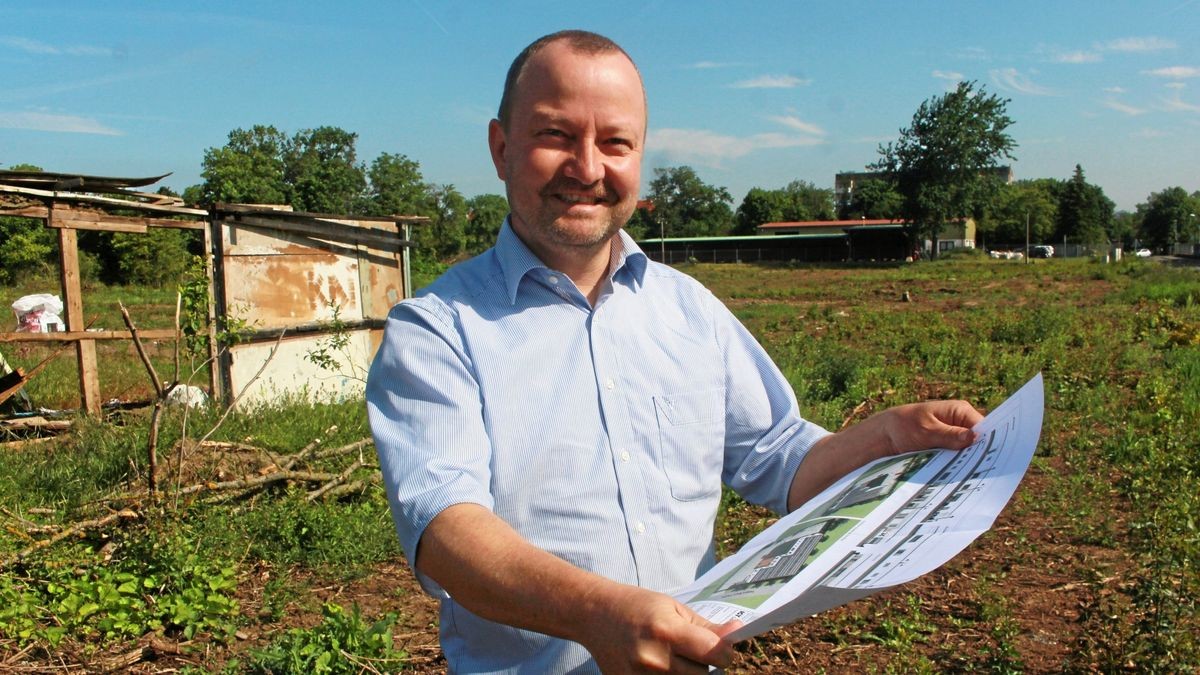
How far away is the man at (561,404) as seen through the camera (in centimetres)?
144

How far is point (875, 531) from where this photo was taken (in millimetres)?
1343

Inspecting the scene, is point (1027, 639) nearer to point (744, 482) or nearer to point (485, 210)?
point (744, 482)

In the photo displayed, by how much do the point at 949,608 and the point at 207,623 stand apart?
3.49m

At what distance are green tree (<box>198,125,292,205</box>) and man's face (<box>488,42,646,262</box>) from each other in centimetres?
6259

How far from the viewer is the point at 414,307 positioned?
5.30 ft

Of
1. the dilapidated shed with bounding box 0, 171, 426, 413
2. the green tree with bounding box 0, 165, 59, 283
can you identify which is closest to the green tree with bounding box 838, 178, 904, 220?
the green tree with bounding box 0, 165, 59, 283

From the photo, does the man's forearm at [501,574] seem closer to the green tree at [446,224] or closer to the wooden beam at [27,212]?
the wooden beam at [27,212]

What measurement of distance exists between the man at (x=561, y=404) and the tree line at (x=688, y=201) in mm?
31007

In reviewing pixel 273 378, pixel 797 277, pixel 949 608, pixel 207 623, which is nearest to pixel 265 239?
pixel 273 378

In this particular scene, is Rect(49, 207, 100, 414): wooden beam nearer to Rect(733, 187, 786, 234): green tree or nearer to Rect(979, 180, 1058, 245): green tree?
Rect(979, 180, 1058, 245): green tree

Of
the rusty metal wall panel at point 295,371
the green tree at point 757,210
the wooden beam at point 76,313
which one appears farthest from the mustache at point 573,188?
the green tree at point 757,210

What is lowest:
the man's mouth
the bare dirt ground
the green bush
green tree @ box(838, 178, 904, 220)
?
the bare dirt ground

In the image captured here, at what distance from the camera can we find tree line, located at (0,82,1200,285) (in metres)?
37.9

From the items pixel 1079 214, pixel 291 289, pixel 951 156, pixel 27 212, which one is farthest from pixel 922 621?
pixel 1079 214
